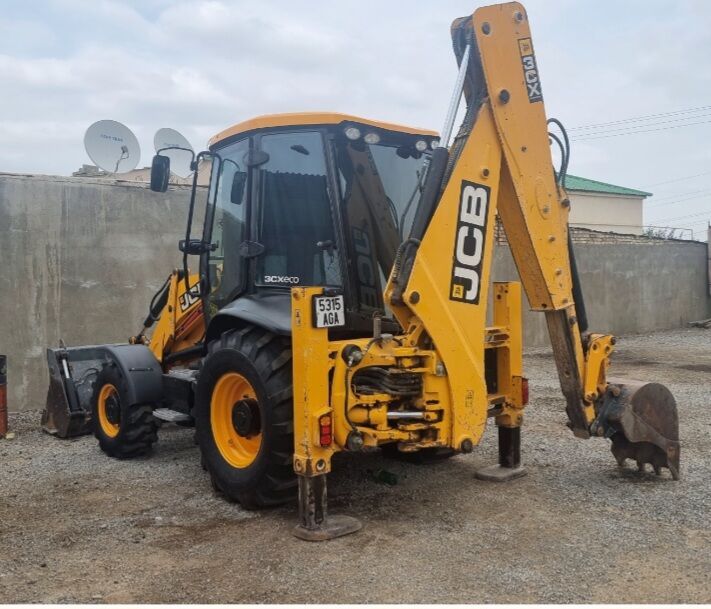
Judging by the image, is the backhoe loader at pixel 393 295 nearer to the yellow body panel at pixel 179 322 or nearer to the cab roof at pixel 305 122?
the cab roof at pixel 305 122

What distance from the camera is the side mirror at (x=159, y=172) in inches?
225

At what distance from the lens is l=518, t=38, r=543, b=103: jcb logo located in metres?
4.54

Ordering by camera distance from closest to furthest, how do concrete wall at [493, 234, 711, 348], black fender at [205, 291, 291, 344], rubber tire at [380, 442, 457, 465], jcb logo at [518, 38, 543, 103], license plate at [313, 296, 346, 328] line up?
license plate at [313, 296, 346, 328], black fender at [205, 291, 291, 344], jcb logo at [518, 38, 543, 103], rubber tire at [380, 442, 457, 465], concrete wall at [493, 234, 711, 348]

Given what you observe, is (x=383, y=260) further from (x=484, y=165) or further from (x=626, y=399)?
(x=626, y=399)

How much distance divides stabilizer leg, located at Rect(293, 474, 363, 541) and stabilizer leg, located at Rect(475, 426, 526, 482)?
1438 millimetres

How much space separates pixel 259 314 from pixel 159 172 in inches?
72.6

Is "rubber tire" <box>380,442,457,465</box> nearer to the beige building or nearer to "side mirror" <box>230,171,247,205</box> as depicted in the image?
"side mirror" <box>230,171,247,205</box>

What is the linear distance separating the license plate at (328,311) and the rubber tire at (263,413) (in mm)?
444

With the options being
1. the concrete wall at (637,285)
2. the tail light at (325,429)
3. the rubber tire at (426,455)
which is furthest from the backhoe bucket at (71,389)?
the concrete wall at (637,285)

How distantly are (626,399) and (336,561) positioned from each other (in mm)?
2345

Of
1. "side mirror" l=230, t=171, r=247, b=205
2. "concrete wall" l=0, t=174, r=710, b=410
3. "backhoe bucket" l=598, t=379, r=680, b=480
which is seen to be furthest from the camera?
"concrete wall" l=0, t=174, r=710, b=410

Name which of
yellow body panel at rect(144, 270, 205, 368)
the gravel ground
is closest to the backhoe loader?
the gravel ground

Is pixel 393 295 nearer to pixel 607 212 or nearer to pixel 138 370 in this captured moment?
→ pixel 138 370

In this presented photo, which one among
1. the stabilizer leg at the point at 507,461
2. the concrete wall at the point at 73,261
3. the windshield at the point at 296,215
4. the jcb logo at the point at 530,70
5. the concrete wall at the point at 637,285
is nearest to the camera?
the jcb logo at the point at 530,70
